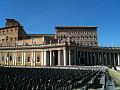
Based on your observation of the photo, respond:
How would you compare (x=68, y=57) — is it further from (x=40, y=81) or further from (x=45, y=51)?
(x=40, y=81)

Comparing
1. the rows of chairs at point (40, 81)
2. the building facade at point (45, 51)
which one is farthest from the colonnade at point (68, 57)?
the rows of chairs at point (40, 81)

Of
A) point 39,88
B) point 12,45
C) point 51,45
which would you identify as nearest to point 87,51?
point 51,45

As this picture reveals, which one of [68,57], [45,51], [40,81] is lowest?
[40,81]

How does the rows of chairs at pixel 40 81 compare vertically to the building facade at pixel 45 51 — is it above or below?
below

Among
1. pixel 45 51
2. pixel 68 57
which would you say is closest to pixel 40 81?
pixel 68 57

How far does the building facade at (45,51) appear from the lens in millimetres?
87875

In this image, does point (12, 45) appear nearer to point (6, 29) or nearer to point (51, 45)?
point (6, 29)

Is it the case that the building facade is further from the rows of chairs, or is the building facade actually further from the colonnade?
the rows of chairs

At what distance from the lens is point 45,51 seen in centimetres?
8975

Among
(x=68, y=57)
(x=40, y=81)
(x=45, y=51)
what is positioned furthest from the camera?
(x=45, y=51)

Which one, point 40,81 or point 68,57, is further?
point 68,57

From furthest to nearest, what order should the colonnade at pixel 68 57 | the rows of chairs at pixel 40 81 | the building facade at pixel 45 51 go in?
the building facade at pixel 45 51 < the colonnade at pixel 68 57 < the rows of chairs at pixel 40 81

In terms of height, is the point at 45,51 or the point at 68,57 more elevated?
the point at 45,51

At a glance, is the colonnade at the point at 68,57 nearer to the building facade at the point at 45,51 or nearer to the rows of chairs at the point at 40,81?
the building facade at the point at 45,51
